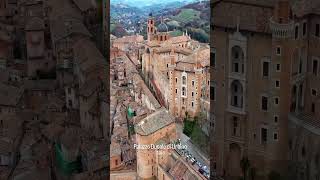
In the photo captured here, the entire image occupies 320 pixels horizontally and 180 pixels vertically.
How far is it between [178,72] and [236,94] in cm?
124

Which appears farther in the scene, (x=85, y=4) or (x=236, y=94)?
(x=236, y=94)

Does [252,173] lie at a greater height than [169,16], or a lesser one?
lesser

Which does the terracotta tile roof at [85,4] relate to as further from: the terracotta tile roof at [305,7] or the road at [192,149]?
the road at [192,149]

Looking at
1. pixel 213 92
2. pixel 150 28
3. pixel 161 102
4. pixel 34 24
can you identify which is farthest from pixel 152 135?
pixel 34 24

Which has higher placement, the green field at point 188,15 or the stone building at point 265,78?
the green field at point 188,15

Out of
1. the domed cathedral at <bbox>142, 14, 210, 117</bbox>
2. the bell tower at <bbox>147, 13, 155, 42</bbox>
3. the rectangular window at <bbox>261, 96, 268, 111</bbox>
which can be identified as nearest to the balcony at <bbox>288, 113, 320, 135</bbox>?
the rectangular window at <bbox>261, 96, 268, 111</bbox>

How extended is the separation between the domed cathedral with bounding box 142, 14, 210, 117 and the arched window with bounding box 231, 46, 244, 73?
56 cm

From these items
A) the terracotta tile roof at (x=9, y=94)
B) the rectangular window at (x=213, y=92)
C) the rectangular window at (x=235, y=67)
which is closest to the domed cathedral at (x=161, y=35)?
the rectangular window at (x=213, y=92)

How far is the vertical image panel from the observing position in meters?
3.35

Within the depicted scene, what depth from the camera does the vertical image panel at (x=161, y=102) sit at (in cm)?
335

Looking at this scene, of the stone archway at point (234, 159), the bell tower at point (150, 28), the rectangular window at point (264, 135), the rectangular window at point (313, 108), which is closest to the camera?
the rectangular window at point (313, 108)

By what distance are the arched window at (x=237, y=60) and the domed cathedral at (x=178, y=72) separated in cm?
56

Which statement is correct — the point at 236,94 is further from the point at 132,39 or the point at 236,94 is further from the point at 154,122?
the point at 132,39

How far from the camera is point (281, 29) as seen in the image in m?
2.50
